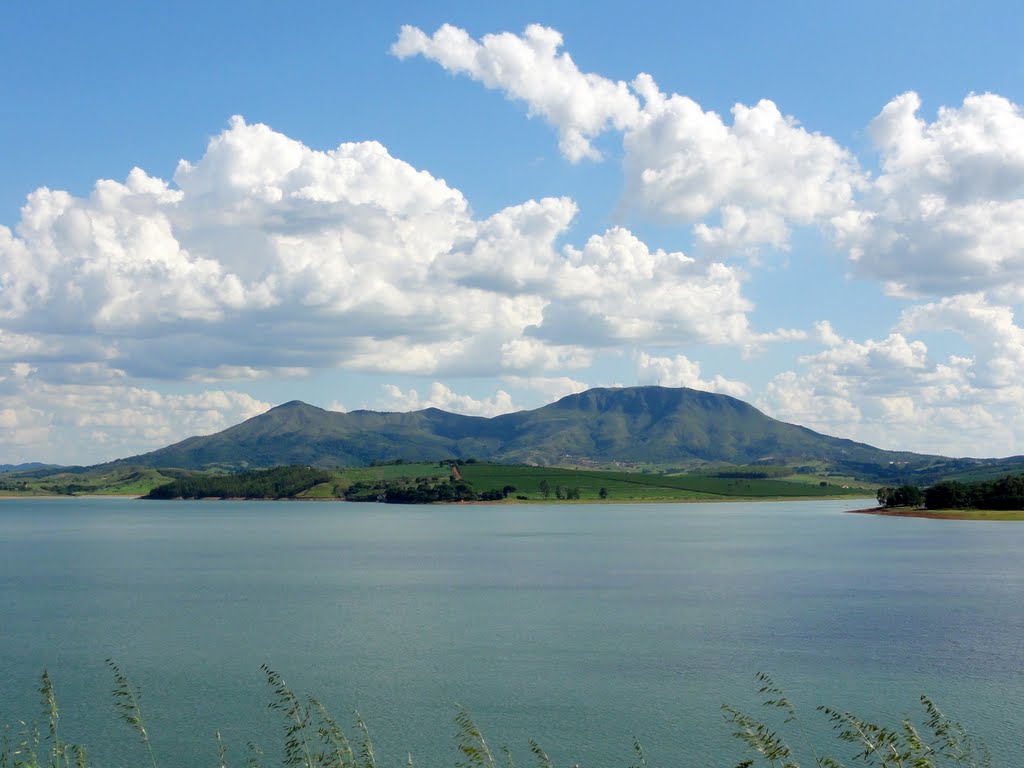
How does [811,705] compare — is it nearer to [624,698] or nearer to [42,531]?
[624,698]

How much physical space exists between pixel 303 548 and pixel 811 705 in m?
102

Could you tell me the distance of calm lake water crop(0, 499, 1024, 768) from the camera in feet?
127

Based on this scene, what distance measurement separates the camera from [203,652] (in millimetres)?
54531

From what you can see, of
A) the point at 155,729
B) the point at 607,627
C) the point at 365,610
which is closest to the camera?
the point at 155,729

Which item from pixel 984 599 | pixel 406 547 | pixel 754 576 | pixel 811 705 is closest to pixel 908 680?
pixel 811 705

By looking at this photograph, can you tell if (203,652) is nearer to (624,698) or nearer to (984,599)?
(624,698)

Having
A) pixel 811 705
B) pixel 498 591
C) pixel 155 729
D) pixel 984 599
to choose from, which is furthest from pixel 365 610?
pixel 984 599

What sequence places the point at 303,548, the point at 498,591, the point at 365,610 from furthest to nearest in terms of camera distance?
the point at 303,548, the point at 498,591, the point at 365,610

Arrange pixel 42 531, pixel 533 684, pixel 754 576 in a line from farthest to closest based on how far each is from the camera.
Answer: pixel 42 531 → pixel 754 576 → pixel 533 684

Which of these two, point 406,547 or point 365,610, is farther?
point 406,547

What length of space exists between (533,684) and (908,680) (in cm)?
1919

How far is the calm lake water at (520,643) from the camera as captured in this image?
38844 mm

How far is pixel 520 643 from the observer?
5675 cm

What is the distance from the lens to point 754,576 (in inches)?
3632
